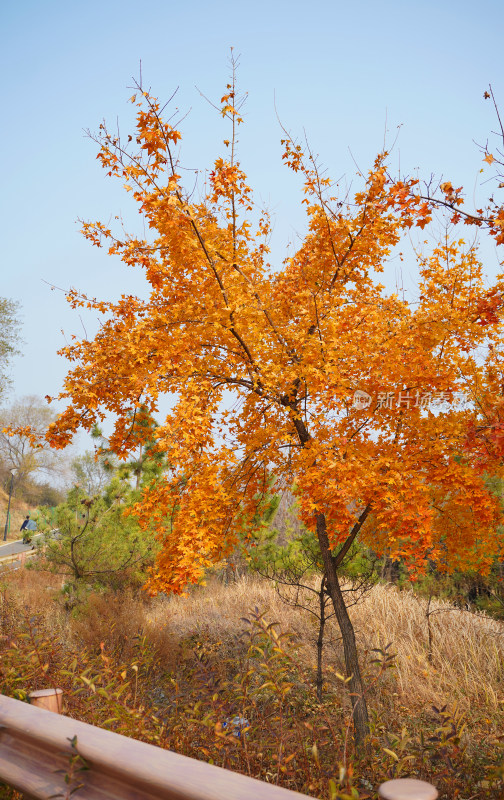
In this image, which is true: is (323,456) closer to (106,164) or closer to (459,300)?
(459,300)

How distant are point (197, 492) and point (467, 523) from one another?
289cm

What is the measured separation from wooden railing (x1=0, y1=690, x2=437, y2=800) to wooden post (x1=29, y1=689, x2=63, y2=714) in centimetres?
23

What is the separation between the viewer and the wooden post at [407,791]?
144cm

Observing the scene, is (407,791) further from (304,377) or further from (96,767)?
(304,377)

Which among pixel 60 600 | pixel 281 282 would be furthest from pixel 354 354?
pixel 60 600

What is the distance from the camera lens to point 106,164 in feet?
17.4

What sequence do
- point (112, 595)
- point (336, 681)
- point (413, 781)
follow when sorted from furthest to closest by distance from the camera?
point (112, 595) < point (336, 681) < point (413, 781)

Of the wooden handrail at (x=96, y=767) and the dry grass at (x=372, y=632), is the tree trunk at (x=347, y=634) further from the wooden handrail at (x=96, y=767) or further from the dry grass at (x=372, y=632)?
the wooden handrail at (x=96, y=767)

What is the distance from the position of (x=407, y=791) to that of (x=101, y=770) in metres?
0.95

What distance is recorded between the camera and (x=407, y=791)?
146 cm

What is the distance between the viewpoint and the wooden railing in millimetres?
1516

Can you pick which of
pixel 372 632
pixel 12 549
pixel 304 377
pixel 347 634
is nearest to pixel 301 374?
pixel 304 377

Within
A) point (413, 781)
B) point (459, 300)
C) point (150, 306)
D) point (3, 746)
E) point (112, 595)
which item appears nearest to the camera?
point (413, 781)

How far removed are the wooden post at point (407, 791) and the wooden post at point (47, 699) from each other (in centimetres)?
156
